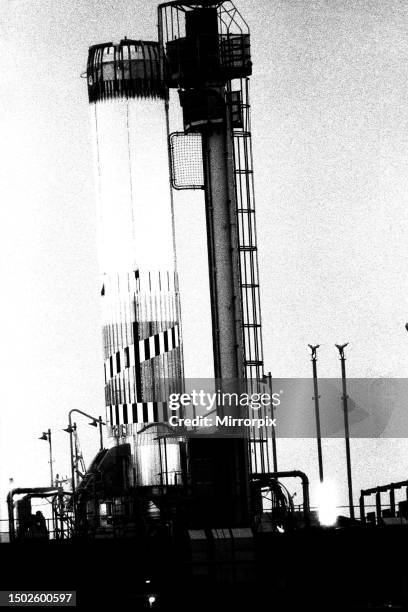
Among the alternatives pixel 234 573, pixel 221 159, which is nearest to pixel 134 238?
pixel 221 159

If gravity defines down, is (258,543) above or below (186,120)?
below

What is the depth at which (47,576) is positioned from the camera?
55.2 m

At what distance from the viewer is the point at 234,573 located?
53.1 m

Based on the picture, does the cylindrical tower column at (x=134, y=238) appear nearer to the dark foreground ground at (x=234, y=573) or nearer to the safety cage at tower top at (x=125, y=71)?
the safety cage at tower top at (x=125, y=71)

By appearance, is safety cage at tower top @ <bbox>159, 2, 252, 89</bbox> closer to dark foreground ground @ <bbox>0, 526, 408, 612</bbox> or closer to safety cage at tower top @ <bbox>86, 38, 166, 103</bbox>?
safety cage at tower top @ <bbox>86, 38, 166, 103</bbox>

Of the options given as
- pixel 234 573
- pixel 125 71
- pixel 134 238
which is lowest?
pixel 234 573

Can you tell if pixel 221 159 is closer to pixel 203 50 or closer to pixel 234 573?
pixel 203 50

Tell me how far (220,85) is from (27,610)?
2367 centimetres

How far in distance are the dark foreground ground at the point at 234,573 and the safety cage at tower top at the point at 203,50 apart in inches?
776

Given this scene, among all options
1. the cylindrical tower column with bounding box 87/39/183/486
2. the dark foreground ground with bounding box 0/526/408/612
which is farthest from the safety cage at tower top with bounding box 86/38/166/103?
the dark foreground ground with bounding box 0/526/408/612

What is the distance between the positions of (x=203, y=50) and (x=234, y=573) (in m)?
22.7

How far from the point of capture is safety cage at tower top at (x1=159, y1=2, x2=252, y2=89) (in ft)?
217

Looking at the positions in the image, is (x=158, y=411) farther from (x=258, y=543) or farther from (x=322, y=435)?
(x=322, y=435)

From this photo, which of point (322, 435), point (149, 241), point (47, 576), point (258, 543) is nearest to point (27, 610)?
point (47, 576)
